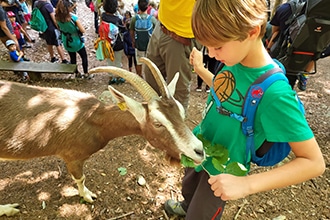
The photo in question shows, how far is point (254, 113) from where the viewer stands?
1.43 metres

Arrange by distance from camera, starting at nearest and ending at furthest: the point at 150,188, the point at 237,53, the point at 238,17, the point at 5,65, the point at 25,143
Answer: the point at 238,17 < the point at 237,53 < the point at 25,143 < the point at 150,188 < the point at 5,65

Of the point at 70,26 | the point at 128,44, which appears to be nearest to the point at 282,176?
the point at 128,44

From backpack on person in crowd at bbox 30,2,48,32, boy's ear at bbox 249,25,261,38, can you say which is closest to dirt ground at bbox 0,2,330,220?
boy's ear at bbox 249,25,261,38

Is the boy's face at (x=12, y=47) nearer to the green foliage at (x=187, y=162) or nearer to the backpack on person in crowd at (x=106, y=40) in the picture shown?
the backpack on person in crowd at (x=106, y=40)

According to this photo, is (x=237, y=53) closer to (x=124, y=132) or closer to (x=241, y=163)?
(x=241, y=163)

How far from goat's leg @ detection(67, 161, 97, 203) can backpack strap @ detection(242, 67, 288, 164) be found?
202cm

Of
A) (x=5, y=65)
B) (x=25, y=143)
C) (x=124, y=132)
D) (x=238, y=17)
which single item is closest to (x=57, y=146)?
(x=25, y=143)

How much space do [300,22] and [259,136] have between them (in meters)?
2.62

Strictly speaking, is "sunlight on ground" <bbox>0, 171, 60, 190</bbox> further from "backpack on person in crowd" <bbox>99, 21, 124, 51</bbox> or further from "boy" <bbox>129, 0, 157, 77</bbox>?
"backpack on person in crowd" <bbox>99, 21, 124, 51</bbox>

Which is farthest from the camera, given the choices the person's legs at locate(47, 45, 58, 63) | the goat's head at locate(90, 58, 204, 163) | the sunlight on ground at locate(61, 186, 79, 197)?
the person's legs at locate(47, 45, 58, 63)

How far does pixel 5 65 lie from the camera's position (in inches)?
229

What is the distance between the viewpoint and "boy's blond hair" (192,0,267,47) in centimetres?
121

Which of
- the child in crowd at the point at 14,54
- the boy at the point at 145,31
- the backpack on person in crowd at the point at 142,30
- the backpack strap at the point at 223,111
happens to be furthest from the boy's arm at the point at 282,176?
the child in crowd at the point at 14,54

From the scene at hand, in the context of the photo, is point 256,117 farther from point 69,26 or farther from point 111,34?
point 69,26
